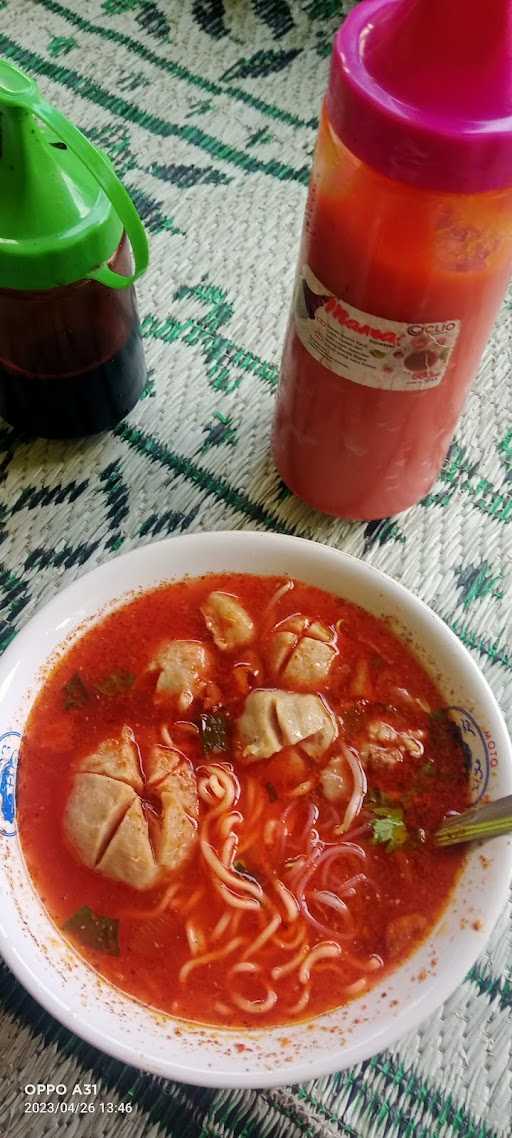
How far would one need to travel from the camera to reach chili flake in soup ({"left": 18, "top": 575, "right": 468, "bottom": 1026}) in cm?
98

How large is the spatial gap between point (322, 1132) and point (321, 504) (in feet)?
2.70

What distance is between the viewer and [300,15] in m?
1.91

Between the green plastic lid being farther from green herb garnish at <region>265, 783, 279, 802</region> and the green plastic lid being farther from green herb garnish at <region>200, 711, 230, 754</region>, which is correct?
green herb garnish at <region>265, 783, 279, 802</region>

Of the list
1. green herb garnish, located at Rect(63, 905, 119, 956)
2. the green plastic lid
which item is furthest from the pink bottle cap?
green herb garnish, located at Rect(63, 905, 119, 956)

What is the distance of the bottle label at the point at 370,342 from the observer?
981 mm

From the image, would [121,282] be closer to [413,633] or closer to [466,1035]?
[413,633]

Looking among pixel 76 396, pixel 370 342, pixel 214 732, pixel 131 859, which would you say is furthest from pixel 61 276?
pixel 131 859

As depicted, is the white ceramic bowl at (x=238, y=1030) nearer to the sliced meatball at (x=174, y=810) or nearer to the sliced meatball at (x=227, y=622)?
the sliced meatball at (x=227, y=622)

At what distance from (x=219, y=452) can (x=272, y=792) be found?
0.59 metres

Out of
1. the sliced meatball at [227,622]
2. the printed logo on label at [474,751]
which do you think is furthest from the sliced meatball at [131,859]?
the printed logo on label at [474,751]

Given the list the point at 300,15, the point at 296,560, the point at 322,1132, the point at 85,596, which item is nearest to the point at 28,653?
the point at 85,596

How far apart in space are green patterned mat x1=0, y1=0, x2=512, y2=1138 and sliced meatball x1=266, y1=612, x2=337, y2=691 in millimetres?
234

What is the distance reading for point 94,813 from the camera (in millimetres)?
1014

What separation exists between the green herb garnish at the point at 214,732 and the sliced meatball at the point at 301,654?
93 mm
